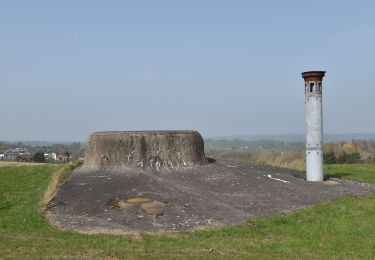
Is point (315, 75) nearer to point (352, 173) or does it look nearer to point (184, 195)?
point (184, 195)

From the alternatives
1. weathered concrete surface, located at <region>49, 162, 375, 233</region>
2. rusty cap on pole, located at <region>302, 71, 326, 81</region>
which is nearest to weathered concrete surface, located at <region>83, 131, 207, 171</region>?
weathered concrete surface, located at <region>49, 162, 375, 233</region>

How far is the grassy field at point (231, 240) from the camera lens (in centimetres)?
733

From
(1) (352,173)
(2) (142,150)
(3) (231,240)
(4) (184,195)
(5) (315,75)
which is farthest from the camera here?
(1) (352,173)

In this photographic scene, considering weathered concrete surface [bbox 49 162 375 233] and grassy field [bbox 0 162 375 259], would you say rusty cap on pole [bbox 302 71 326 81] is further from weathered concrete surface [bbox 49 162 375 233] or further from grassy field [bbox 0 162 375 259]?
Result: grassy field [bbox 0 162 375 259]

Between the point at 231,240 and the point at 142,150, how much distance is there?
550cm

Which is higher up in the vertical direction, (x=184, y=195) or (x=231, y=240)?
(x=184, y=195)

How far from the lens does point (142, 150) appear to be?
525 inches

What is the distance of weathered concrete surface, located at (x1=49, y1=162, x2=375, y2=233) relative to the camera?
9633 millimetres

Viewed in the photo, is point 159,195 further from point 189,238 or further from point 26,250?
point 26,250

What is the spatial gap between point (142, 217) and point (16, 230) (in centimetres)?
222

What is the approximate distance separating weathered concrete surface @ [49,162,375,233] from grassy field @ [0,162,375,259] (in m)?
0.49

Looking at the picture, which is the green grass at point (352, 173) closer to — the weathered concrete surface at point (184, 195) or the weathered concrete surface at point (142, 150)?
the weathered concrete surface at point (184, 195)

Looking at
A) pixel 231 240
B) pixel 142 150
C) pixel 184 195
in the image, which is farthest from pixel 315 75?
pixel 231 240

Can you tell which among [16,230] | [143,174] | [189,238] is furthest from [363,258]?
[143,174]
